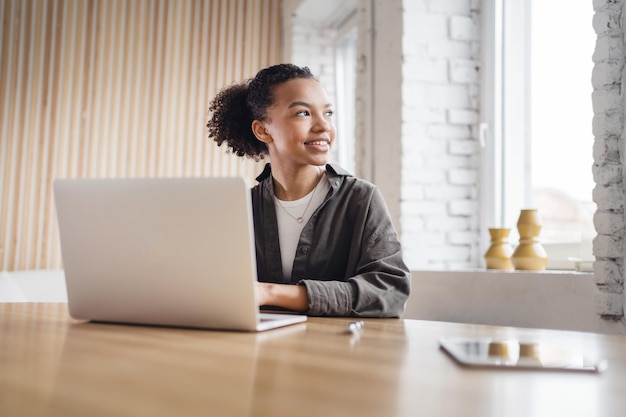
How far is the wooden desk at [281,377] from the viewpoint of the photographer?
577 mm

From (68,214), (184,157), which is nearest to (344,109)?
(184,157)

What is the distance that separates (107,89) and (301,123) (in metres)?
2.50

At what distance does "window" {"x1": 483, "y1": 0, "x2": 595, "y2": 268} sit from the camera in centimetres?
257

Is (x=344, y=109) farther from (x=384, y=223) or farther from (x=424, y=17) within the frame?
(x=384, y=223)

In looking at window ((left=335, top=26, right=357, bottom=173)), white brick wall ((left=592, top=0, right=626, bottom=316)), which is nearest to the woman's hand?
white brick wall ((left=592, top=0, right=626, bottom=316))

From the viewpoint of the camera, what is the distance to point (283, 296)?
49.9 inches

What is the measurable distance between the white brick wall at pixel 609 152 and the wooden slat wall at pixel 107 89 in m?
2.78

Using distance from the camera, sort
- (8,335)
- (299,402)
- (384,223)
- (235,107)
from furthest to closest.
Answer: (235,107) < (384,223) < (8,335) < (299,402)

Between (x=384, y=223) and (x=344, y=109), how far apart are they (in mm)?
2789

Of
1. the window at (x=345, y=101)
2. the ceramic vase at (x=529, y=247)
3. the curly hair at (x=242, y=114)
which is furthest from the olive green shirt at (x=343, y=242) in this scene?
the window at (x=345, y=101)

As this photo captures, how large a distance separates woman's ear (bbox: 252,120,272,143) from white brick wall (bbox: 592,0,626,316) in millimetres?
1000

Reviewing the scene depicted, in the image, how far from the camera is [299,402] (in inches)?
23.2

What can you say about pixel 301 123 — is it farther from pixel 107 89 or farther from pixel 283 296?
pixel 107 89

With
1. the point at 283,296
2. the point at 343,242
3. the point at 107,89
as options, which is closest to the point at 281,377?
the point at 283,296
